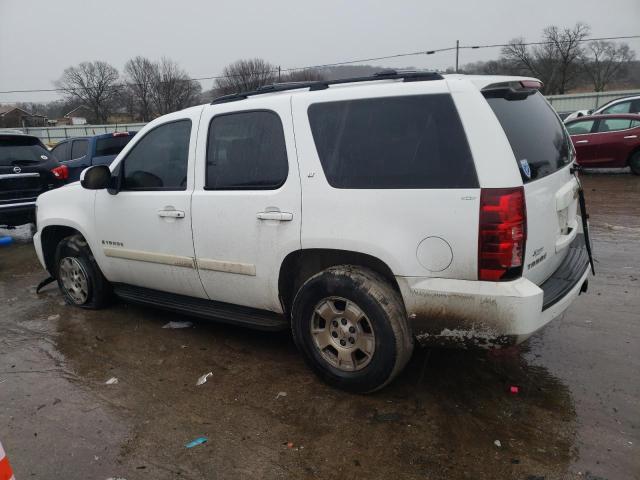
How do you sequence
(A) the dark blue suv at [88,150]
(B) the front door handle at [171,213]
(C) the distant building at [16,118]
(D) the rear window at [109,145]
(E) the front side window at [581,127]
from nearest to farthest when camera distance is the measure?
(B) the front door handle at [171,213] < (A) the dark blue suv at [88,150] < (D) the rear window at [109,145] < (E) the front side window at [581,127] < (C) the distant building at [16,118]

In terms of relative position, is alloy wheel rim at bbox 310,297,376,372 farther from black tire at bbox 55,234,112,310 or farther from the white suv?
black tire at bbox 55,234,112,310

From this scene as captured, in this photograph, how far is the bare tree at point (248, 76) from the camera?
60369 millimetres

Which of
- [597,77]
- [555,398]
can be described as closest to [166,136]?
[555,398]

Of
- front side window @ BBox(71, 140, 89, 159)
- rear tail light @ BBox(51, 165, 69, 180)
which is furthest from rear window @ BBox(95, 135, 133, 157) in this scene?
rear tail light @ BBox(51, 165, 69, 180)

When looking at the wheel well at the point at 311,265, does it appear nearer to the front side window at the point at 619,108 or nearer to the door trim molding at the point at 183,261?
the door trim molding at the point at 183,261

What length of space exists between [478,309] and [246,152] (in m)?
1.90

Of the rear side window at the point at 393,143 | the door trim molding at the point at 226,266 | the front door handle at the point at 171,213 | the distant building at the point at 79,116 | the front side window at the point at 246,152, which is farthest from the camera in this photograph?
the distant building at the point at 79,116

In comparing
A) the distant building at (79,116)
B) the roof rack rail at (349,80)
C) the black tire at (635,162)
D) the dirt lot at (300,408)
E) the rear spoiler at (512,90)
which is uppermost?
the distant building at (79,116)

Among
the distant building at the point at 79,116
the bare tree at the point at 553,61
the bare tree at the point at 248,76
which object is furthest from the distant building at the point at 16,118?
the bare tree at the point at 553,61

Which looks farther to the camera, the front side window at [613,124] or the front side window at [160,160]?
the front side window at [613,124]

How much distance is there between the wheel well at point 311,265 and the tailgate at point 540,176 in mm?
831

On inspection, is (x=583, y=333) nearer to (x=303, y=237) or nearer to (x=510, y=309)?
(x=510, y=309)

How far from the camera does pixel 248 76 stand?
6297 cm

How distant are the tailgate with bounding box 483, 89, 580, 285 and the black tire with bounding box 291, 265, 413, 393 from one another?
30.6 inches
